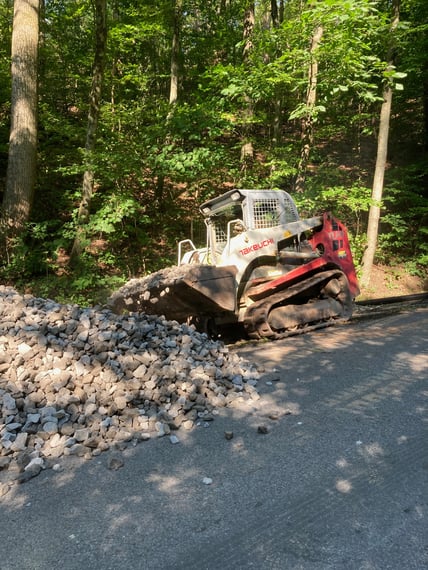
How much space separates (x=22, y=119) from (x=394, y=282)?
40.3 feet

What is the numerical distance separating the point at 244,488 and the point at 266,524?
36 cm

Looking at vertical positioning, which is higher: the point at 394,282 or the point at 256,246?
the point at 256,246

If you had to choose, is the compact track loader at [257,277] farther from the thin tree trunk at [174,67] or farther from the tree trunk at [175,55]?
the tree trunk at [175,55]

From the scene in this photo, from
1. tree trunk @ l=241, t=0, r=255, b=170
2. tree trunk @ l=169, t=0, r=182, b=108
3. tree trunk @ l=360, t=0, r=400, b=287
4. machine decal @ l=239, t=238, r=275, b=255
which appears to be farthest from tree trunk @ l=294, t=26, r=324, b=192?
tree trunk @ l=169, t=0, r=182, b=108

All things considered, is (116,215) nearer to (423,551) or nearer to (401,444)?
(401,444)

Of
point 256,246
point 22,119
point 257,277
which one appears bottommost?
point 257,277

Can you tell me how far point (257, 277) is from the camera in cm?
660

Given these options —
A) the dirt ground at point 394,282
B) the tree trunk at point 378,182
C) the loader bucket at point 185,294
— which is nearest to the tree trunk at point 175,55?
the tree trunk at point 378,182

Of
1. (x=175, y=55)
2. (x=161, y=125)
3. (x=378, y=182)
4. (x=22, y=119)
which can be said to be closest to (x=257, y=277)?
(x=161, y=125)

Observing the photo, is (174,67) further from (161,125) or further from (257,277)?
(257,277)

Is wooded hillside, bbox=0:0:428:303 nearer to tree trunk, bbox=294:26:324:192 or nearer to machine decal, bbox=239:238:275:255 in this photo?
tree trunk, bbox=294:26:324:192

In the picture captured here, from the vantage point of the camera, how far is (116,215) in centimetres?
938

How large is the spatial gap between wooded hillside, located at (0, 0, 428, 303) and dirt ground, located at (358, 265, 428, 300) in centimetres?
53

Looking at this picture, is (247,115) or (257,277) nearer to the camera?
(257,277)
